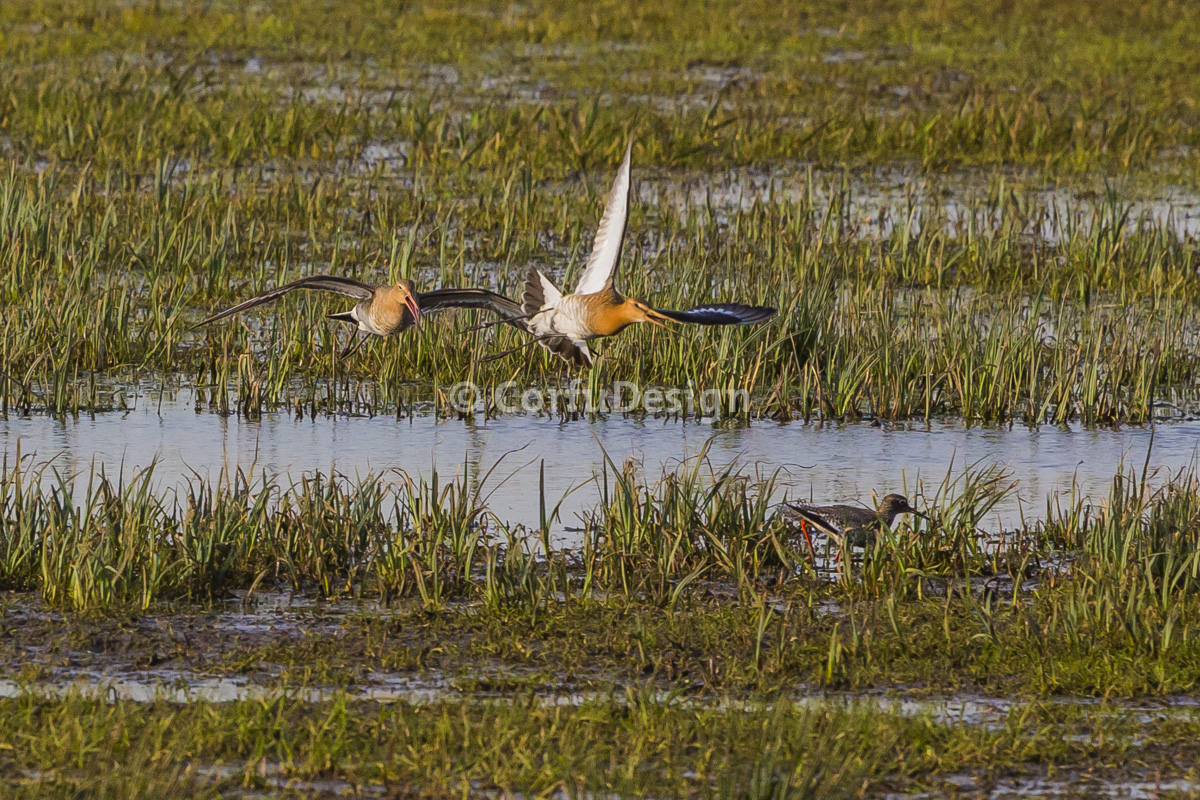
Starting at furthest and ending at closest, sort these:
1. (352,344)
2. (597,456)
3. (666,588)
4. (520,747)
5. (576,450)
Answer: (352,344) → (576,450) → (597,456) → (666,588) → (520,747)

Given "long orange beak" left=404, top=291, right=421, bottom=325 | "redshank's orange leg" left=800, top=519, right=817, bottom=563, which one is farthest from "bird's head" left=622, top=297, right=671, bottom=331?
"redshank's orange leg" left=800, top=519, right=817, bottom=563

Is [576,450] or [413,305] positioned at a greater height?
[413,305]

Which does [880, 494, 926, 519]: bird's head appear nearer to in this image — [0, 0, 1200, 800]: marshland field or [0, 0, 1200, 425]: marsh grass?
[0, 0, 1200, 800]: marshland field

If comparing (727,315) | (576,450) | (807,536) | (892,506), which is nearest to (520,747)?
(807,536)

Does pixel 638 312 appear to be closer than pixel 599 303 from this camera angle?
Yes

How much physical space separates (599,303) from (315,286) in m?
1.24

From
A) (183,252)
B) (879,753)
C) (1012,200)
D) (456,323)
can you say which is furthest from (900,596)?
(1012,200)

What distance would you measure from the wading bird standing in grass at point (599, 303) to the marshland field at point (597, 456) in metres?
0.65

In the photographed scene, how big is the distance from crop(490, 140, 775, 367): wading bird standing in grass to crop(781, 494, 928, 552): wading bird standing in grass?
803mm

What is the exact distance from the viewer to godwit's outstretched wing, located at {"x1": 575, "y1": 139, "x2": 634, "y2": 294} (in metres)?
7.37

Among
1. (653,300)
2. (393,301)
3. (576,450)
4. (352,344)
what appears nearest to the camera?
(393,301)

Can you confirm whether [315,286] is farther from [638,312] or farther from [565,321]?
[638,312]

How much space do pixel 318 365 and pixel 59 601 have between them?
390cm

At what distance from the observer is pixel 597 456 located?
846cm
